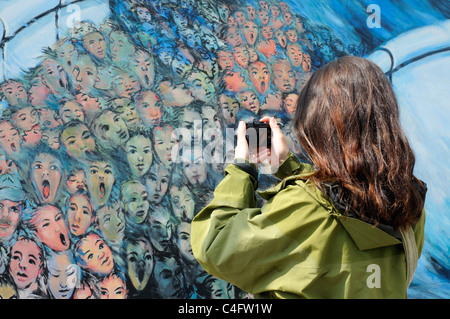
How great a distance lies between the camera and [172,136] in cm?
256

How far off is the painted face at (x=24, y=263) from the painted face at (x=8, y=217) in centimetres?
7

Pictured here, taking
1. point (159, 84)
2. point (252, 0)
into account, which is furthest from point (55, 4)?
point (252, 0)

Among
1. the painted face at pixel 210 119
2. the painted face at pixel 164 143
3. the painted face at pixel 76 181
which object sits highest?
the painted face at pixel 210 119

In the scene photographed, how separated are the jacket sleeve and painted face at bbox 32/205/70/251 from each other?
1.21 meters

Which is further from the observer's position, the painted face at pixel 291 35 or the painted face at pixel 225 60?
the painted face at pixel 291 35

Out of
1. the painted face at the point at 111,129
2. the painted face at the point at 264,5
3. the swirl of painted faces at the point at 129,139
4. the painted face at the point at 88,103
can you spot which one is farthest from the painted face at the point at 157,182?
the painted face at the point at 264,5

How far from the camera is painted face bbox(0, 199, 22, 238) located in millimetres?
2262

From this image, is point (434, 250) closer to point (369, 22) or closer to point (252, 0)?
point (369, 22)

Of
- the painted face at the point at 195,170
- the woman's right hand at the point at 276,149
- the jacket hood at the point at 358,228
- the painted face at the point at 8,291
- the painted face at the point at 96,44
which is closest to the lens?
the jacket hood at the point at 358,228

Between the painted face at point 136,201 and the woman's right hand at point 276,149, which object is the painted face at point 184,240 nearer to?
the painted face at point 136,201

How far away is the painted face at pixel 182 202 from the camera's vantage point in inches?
99.7

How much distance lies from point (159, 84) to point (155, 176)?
50cm

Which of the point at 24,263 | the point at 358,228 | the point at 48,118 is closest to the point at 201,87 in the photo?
the point at 48,118

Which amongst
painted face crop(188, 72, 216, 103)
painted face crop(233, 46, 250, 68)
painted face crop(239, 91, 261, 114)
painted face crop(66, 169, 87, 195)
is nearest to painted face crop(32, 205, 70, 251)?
painted face crop(66, 169, 87, 195)
